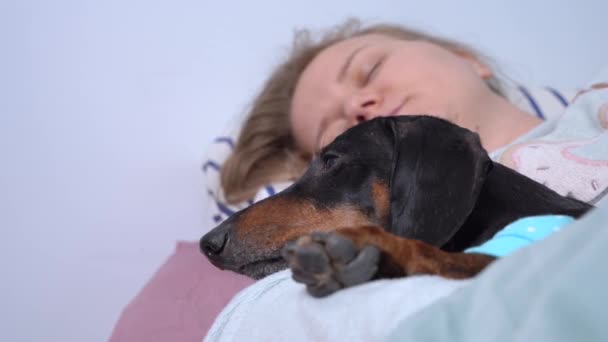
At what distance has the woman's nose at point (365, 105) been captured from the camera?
1836 mm

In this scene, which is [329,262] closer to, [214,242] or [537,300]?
[537,300]

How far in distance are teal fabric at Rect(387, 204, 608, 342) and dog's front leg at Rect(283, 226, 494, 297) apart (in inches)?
4.6

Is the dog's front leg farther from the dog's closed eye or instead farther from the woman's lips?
the woman's lips

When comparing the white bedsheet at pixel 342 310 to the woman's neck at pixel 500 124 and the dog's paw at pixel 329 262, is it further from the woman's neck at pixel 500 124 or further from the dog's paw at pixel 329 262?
the woman's neck at pixel 500 124

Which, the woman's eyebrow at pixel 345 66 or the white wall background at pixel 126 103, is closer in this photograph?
the woman's eyebrow at pixel 345 66

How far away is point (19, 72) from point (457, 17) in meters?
1.63

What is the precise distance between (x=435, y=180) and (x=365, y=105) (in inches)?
32.6

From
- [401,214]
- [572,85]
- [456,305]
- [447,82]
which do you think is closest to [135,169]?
[447,82]

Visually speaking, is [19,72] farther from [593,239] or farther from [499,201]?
[593,239]

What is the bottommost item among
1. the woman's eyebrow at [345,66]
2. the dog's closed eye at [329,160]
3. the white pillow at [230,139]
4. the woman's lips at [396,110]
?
the white pillow at [230,139]

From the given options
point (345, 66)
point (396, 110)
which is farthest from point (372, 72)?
point (396, 110)

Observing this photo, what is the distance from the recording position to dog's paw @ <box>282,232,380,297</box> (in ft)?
2.46

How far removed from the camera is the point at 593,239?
590 millimetres

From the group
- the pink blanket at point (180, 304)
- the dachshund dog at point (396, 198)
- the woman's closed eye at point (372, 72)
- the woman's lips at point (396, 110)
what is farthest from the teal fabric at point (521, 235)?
the woman's closed eye at point (372, 72)
